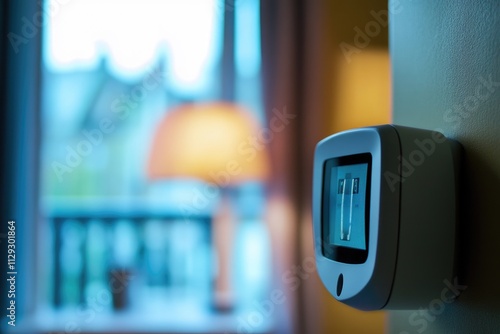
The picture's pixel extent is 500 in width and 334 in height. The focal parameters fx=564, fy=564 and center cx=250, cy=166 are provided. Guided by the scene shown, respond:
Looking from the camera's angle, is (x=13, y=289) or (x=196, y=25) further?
(x=196, y=25)

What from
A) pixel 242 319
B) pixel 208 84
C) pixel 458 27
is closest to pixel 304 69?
pixel 208 84

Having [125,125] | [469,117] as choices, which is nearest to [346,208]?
[469,117]

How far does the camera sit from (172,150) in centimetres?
255

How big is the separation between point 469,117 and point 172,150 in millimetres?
1812

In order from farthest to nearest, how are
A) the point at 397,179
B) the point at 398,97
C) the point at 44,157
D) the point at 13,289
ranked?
1. the point at 44,157
2. the point at 13,289
3. the point at 398,97
4. the point at 397,179

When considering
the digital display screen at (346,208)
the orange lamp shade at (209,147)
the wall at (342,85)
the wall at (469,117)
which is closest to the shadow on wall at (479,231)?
the wall at (469,117)

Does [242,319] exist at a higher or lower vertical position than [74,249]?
lower

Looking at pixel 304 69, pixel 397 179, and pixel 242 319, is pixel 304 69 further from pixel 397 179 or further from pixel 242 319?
pixel 397 179

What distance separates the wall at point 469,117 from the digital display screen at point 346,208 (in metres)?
0.15

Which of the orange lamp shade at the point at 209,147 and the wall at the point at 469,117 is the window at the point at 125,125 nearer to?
the orange lamp shade at the point at 209,147

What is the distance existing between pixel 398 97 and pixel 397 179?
303mm

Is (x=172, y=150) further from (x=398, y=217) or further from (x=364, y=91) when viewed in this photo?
(x=398, y=217)

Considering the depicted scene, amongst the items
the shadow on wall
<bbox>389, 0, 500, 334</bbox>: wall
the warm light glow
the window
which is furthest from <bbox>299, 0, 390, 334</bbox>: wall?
the shadow on wall

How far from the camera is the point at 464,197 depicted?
89cm
